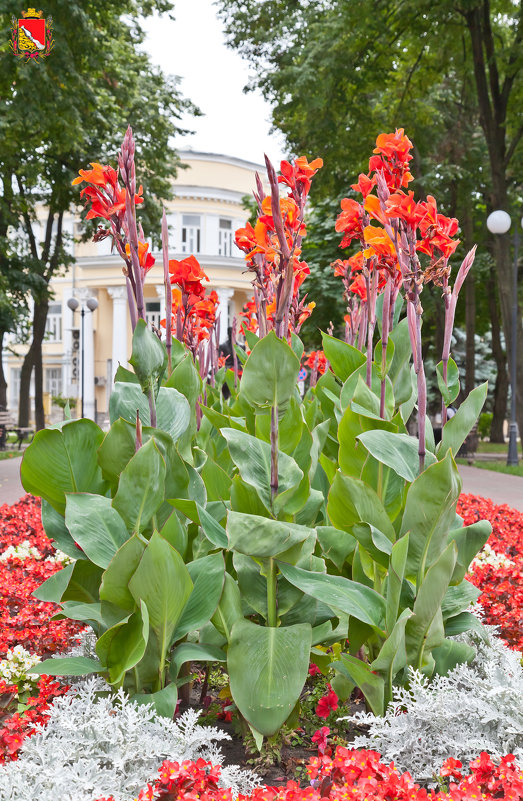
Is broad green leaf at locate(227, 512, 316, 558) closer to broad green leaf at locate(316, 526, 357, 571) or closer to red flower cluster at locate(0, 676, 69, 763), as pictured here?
broad green leaf at locate(316, 526, 357, 571)

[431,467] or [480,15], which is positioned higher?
[480,15]

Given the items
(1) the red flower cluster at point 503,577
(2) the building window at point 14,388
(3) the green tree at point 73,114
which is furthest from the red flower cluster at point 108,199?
(2) the building window at point 14,388

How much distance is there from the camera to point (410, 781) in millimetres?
1784

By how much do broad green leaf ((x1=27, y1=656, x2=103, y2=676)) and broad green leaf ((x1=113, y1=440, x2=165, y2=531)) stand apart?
1.37 feet

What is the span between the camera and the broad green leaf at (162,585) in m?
2.04

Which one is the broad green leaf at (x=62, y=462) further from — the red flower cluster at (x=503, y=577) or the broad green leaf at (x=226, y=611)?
the red flower cluster at (x=503, y=577)

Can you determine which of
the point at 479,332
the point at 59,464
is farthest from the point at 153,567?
the point at 479,332

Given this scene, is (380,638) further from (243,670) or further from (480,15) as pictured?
(480,15)

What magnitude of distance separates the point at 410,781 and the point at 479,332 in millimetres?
26922

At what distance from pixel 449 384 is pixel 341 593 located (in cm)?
95

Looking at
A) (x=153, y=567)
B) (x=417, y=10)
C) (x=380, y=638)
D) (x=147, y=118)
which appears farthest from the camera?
(x=147, y=118)

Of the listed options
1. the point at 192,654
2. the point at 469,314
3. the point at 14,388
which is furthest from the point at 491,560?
the point at 14,388

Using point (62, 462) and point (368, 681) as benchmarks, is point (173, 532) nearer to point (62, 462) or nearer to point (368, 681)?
point (62, 462)

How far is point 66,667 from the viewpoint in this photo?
86.2 inches
